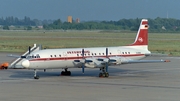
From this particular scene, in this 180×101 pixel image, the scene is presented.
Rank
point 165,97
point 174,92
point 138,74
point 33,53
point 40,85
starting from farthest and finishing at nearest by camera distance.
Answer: point 138,74
point 33,53
point 40,85
point 174,92
point 165,97

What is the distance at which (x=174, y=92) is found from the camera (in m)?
31.7

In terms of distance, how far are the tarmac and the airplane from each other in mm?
1054

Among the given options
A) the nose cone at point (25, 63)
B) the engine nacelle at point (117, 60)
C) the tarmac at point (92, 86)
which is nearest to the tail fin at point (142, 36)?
the tarmac at point (92, 86)

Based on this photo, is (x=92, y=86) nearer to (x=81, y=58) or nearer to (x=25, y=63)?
(x=25, y=63)

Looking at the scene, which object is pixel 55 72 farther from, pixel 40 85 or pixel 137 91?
pixel 137 91

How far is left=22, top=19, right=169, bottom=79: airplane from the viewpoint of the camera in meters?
40.2

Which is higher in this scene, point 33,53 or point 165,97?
point 33,53

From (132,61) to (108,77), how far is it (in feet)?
7.94

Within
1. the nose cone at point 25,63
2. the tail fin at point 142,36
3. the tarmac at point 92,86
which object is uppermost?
the tail fin at point 142,36

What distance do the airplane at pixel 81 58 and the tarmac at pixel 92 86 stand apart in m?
1.05

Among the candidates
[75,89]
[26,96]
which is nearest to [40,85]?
[75,89]

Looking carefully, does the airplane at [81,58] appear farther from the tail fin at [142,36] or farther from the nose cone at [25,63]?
the tail fin at [142,36]

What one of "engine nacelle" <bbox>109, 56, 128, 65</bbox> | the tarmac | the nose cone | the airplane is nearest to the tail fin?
A: the airplane

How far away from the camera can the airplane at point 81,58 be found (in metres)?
40.2
